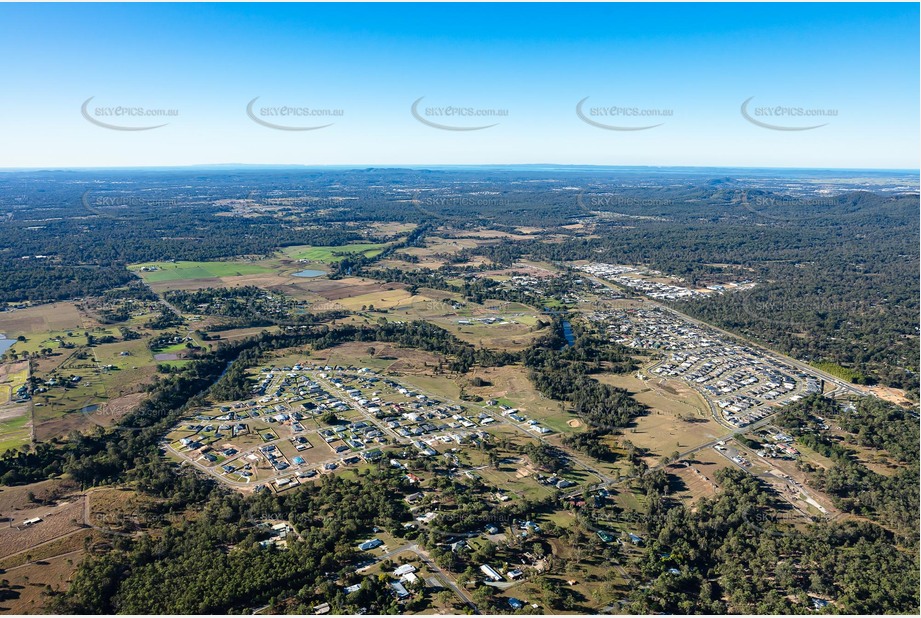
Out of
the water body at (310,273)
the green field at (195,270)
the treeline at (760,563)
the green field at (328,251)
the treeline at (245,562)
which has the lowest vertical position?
the treeline at (760,563)

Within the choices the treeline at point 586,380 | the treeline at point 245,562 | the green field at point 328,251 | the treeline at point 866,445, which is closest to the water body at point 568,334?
the treeline at point 586,380

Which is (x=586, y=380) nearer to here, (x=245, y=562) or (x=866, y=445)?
(x=866, y=445)

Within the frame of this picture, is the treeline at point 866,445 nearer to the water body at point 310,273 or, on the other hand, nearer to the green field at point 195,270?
the water body at point 310,273

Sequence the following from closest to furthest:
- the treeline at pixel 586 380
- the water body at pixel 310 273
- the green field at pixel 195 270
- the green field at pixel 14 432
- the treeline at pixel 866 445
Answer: the treeline at pixel 866 445, the green field at pixel 14 432, the treeline at pixel 586 380, the green field at pixel 195 270, the water body at pixel 310 273

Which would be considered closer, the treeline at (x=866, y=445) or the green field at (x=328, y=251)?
the treeline at (x=866, y=445)

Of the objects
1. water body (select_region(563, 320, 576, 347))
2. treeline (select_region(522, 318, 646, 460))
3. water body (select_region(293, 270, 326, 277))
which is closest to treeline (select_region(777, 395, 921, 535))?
treeline (select_region(522, 318, 646, 460))

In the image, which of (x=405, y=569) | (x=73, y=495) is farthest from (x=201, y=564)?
(x=73, y=495)
